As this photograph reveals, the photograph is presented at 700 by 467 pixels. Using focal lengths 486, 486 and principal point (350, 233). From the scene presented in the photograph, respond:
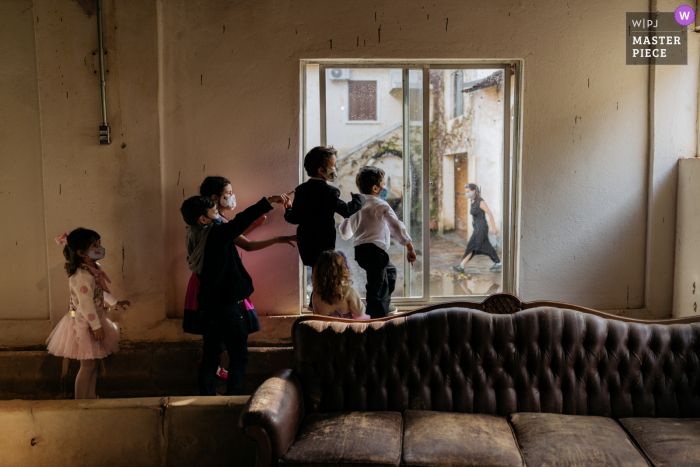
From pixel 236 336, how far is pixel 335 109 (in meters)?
2.23

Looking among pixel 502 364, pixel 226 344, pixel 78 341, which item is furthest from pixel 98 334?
pixel 502 364

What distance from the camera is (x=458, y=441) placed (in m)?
2.35

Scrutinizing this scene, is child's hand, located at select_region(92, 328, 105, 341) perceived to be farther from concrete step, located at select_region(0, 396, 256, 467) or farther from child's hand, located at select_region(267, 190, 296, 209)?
child's hand, located at select_region(267, 190, 296, 209)

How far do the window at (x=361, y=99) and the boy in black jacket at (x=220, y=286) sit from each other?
1.58 m

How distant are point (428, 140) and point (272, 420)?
9.72 ft

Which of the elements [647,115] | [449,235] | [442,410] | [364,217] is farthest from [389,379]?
[647,115]

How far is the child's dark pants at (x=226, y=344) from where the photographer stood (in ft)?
10.6

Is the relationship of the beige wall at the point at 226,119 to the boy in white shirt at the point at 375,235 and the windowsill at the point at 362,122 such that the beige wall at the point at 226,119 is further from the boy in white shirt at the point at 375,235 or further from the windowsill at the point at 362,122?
the boy in white shirt at the point at 375,235

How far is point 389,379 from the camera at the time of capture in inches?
110

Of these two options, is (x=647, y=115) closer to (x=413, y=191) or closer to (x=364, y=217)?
(x=413, y=191)

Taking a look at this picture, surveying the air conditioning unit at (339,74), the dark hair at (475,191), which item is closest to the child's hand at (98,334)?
the air conditioning unit at (339,74)

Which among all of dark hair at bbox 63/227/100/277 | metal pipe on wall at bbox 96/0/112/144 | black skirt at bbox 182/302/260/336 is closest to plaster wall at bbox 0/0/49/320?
metal pipe on wall at bbox 96/0/112/144

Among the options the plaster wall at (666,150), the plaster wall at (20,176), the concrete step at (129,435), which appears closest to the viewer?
the concrete step at (129,435)

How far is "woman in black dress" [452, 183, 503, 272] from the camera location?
4.52 meters
